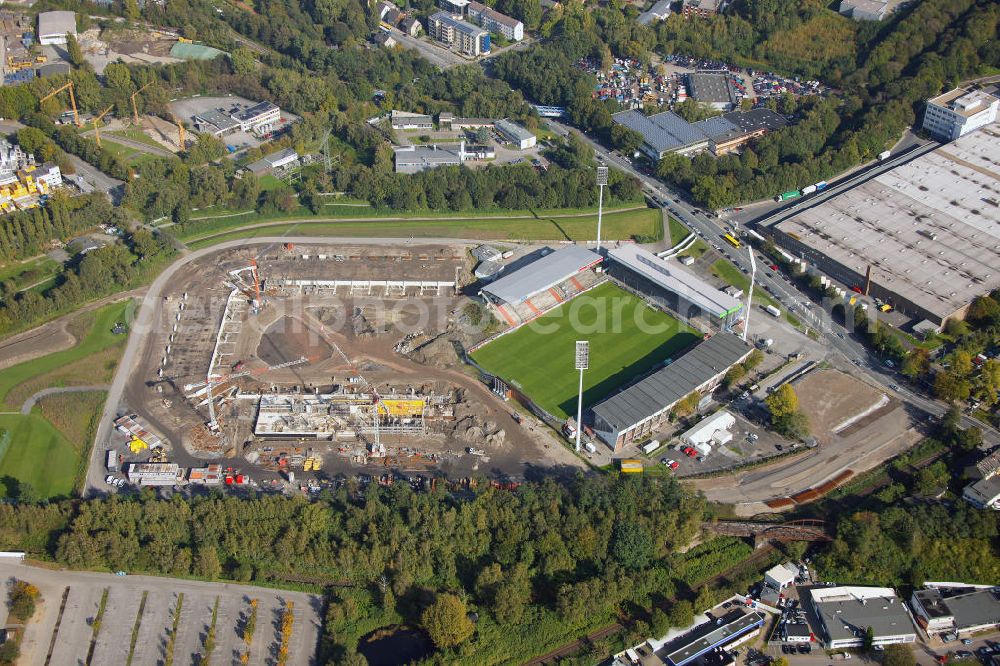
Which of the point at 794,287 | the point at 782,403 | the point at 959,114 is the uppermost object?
the point at 959,114

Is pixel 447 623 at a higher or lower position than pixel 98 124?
lower

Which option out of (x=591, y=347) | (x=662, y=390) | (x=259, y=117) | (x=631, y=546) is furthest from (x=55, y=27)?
(x=631, y=546)

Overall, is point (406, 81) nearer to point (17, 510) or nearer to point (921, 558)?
point (17, 510)

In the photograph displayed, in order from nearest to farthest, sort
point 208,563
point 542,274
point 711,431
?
point 208,563
point 711,431
point 542,274

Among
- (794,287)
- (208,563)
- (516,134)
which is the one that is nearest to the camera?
(208,563)

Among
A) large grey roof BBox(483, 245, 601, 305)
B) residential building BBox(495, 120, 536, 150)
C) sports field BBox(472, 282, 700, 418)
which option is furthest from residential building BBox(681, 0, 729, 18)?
sports field BBox(472, 282, 700, 418)

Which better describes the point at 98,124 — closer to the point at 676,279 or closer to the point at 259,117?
the point at 259,117

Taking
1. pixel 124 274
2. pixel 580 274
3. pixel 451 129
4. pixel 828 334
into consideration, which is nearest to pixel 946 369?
pixel 828 334
